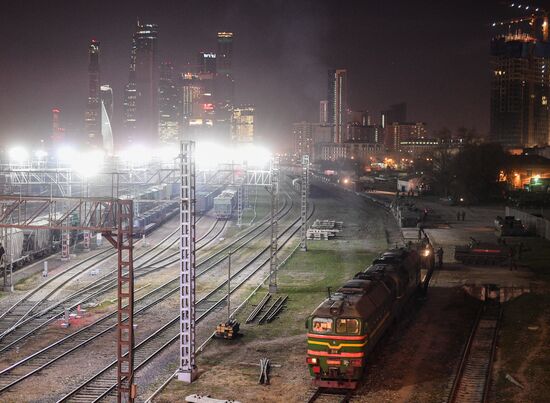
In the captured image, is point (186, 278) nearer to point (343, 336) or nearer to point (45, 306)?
point (343, 336)

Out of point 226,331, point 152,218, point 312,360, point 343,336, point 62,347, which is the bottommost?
point 62,347

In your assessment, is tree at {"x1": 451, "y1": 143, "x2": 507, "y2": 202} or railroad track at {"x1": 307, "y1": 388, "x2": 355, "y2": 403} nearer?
railroad track at {"x1": 307, "y1": 388, "x2": 355, "y2": 403}

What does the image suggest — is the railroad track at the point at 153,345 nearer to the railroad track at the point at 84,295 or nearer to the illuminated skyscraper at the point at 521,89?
the railroad track at the point at 84,295

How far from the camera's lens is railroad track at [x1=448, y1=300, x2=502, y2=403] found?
16516 mm

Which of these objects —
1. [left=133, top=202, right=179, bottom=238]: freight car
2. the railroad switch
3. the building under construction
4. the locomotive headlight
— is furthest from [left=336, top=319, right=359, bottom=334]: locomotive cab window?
the building under construction

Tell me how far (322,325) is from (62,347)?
9.36 metres

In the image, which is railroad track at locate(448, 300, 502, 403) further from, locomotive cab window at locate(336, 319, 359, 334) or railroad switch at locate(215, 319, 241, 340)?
railroad switch at locate(215, 319, 241, 340)

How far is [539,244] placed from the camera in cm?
4319

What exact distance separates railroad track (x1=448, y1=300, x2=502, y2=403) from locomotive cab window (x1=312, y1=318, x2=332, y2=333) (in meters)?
3.36

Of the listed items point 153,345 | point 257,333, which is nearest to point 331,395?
point 257,333

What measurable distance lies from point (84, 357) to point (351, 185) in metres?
96.9

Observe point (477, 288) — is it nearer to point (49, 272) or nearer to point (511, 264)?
point (511, 264)

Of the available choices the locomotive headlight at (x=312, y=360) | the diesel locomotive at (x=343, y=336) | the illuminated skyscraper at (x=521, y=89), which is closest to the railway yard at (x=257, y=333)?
the diesel locomotive at (x=343, y=336)

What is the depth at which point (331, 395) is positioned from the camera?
1645 centimetres
